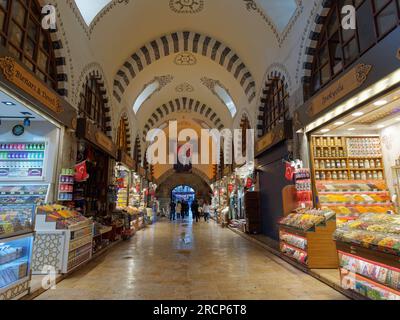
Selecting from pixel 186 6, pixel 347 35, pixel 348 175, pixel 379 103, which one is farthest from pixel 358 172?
pixel 186 6

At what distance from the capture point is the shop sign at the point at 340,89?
3.09 metres

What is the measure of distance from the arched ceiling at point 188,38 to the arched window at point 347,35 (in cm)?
103

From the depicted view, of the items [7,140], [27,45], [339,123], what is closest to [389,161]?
[339,123]

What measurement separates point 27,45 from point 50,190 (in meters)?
2.43

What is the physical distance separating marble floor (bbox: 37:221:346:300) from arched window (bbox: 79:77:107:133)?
11.7ft

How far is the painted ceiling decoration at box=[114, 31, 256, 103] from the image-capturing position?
829 cm

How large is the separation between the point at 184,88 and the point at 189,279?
395 inches

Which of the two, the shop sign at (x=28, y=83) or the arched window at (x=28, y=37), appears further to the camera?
the arched window at (x=28, y=37)

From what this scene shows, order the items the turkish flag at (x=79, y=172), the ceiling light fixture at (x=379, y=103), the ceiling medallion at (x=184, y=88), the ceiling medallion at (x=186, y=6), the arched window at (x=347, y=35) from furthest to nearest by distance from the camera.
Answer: the ceiling medallion at (x=184, y=88), the ceiling medallion at (x=186, y=6), the turkish flag at (x=79, y=172), the ceiling light fixture at (x=379, y=103), the arched window at (x=347, y=35)

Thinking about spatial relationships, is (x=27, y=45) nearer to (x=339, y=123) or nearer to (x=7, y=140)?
(x=7, y=140)

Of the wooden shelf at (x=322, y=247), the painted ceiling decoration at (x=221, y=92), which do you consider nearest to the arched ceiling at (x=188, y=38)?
the painted ceiling decoration at (x=221, y=92)

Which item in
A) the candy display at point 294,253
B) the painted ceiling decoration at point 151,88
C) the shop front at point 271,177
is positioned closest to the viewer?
the candy display at point 294,253

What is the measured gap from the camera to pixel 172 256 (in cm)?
485

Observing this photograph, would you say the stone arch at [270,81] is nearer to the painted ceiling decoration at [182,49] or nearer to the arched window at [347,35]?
the painted ceiling decoration at [182,49]
